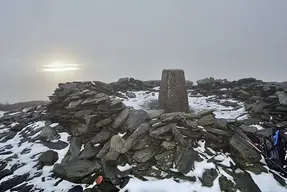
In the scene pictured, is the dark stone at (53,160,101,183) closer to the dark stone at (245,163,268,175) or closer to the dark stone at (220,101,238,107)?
the dark stone at (245,163,268,175)

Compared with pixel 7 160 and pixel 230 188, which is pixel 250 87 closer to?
pixel 230 188

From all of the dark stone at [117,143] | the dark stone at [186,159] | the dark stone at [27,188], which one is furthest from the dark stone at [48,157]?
the dark stone at [186,159]

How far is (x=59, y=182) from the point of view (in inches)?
273

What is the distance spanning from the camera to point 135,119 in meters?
8.69

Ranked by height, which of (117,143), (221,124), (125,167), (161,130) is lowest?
(125,167)

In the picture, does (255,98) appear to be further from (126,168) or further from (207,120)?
(126,168)

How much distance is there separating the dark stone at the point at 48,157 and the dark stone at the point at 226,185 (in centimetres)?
531

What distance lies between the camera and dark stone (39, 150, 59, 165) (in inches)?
308

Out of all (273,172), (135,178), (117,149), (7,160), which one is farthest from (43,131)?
(273,172)

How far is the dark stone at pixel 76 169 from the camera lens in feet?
22.6

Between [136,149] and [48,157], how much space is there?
2.99 metres

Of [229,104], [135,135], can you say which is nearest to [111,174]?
[135,135]

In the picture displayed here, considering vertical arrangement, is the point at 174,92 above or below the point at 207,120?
above

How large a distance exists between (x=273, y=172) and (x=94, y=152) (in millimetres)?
5541
